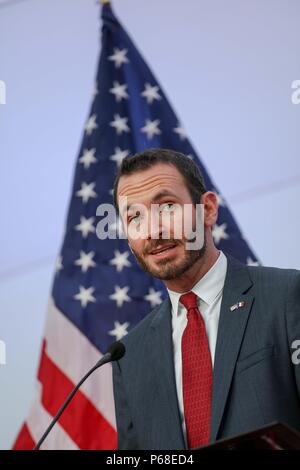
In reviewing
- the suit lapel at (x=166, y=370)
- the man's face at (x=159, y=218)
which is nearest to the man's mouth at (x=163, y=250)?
the man's face at (x=159, y=218)

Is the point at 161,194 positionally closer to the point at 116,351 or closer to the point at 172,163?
the point at 172,163

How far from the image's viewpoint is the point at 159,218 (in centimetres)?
235

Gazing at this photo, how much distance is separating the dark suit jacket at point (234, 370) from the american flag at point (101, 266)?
121 cm

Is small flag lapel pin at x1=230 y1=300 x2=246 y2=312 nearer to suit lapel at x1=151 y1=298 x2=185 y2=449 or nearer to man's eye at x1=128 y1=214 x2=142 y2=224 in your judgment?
suit lapel at x1=151 y1=298 x2=185 y2=449

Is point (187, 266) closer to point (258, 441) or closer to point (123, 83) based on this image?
point (258, 441)

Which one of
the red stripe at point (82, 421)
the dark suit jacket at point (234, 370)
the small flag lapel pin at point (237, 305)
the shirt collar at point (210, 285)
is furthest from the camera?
the red stripe at point (82, 421)

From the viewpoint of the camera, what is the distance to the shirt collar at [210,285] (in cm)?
238

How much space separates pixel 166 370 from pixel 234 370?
9.2 inches

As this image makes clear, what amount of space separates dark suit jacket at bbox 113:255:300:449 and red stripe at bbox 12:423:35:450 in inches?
50.2

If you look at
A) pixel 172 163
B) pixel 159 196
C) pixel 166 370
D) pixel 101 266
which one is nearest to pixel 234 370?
pixel 166 370

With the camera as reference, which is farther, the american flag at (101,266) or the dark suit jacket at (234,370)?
the american flag at (101,266)

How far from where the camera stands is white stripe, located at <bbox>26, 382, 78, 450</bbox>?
3.60 m

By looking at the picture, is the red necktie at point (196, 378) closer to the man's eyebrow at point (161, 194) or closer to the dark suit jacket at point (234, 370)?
the dark suit jacket at point (234, 370)
